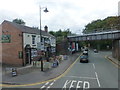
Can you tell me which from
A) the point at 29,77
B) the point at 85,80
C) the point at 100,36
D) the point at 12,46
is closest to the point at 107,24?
the point at 100,36

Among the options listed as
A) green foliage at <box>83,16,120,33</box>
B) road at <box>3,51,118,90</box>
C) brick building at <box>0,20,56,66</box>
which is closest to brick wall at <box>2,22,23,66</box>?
brick building at <box>0,20,56,66</box>

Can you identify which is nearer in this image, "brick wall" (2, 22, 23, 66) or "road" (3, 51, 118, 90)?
"road" (3, 51, 118, 90)

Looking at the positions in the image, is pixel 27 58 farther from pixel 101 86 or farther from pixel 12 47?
pixel 101 86

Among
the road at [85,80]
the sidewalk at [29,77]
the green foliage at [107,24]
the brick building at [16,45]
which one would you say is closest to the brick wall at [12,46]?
the brick building at [16,45]

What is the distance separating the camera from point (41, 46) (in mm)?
17719

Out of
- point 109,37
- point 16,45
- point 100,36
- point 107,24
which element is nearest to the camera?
point 16,45

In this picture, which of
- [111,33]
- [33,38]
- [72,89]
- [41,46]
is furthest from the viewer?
[111,33]

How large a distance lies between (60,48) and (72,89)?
1324 inches

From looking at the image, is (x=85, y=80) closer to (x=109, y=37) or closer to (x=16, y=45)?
(x=16, y=45)

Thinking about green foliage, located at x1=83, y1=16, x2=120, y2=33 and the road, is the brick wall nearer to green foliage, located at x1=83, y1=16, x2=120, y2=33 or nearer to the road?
the road

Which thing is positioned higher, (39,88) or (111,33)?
(111,33)

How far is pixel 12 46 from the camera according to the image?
26453mm

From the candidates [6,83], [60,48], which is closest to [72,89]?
[6,83]

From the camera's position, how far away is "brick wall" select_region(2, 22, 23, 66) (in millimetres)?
25578
